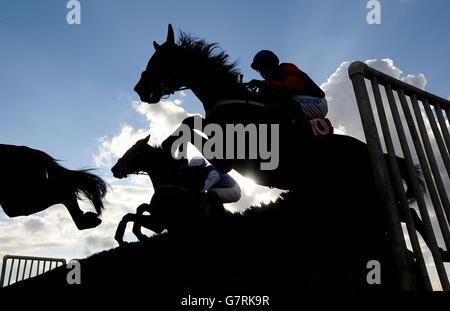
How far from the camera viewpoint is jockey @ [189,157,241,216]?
4957 mm

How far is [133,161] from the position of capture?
6055mm

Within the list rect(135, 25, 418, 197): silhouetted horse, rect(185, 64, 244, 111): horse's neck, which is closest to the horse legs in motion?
rect(135, 25, 418, 197): silhouetted horse

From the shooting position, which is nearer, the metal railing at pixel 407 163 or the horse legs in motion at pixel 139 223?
the metal railing at pixel 407 163

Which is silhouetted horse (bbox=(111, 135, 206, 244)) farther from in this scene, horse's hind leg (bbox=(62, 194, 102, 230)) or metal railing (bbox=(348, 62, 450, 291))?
metal railing (bbox=(348, 62, 450, 291))

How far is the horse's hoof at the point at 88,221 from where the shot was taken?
201 inches

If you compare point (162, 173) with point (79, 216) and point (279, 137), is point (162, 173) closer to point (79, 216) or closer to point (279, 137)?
point (79, 216)

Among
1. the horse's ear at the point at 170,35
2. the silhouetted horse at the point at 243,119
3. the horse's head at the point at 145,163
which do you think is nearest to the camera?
the silhouetted horse at the point at 243,119

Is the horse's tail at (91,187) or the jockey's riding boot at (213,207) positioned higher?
the horse's tail at (91,187)

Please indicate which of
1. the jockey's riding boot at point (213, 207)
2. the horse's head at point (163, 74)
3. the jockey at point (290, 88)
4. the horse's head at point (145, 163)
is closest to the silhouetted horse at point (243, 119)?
the horse's head at point (163, 74)

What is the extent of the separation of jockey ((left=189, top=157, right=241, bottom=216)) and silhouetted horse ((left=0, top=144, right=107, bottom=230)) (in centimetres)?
146

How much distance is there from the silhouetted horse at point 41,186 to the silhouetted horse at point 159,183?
0.62 m

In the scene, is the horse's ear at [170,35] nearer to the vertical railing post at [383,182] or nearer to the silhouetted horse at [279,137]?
the silhouetted horse at [279,137]

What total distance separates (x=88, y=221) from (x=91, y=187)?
1.59 feet

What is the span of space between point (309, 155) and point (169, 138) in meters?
1.60
